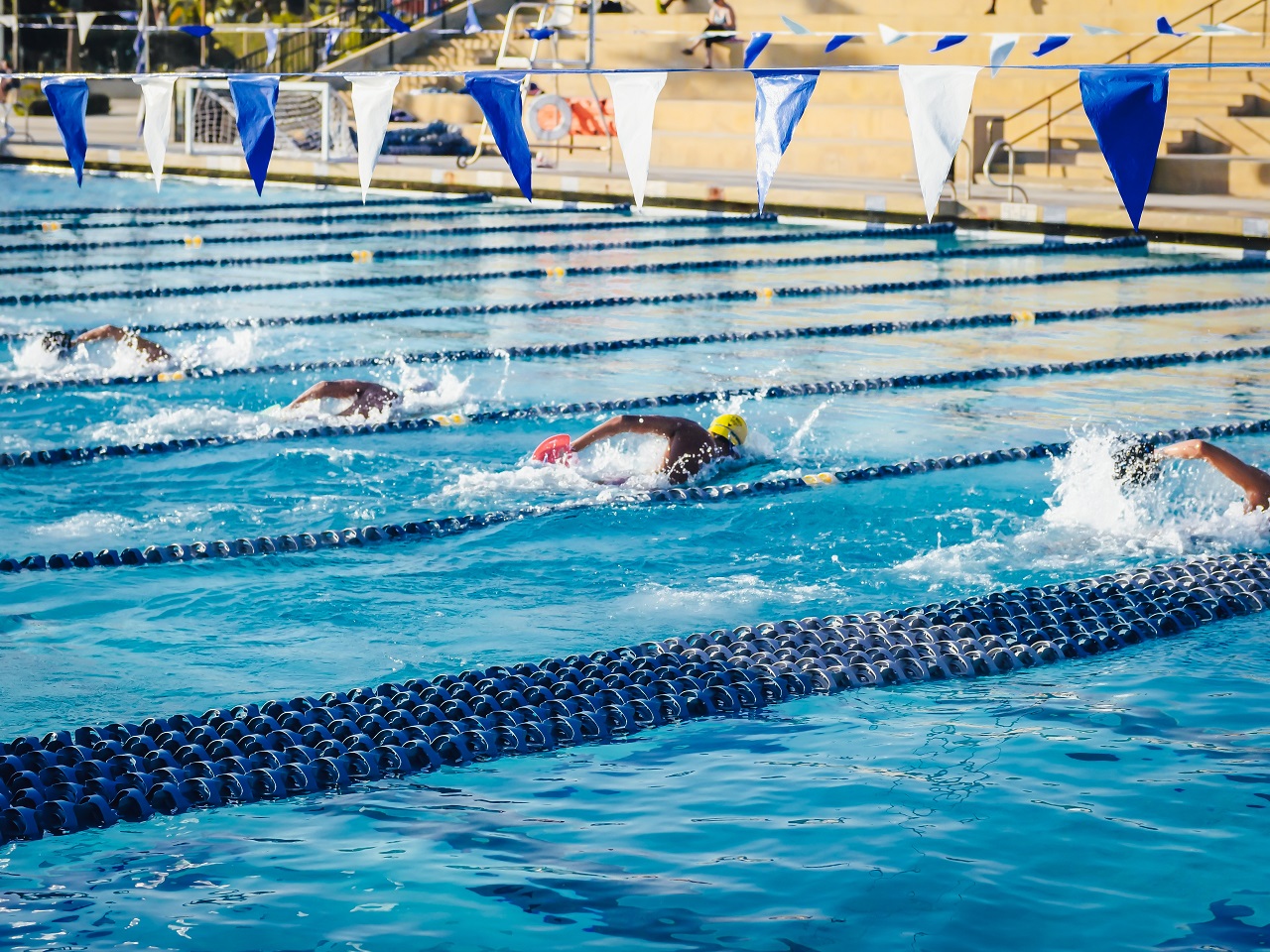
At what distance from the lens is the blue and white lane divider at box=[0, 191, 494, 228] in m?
14.7

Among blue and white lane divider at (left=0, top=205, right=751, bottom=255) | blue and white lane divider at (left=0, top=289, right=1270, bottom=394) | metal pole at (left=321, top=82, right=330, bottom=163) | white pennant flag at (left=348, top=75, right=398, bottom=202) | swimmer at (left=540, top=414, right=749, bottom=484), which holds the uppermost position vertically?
metal pole at (left=321, top=82, right=330, bottom=163)

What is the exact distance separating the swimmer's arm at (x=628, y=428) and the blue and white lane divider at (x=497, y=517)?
226mm

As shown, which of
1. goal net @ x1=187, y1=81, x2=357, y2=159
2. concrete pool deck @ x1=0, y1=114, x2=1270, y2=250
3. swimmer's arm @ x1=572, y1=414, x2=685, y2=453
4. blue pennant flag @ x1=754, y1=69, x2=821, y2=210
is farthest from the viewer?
goal net @ x1=187, y1=81, x2=357, y2=159

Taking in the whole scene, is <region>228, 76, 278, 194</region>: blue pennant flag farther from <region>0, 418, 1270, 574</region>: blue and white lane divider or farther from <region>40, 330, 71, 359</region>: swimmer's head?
<region>0, 418, 1270, 574</region>: blue and white lane divider

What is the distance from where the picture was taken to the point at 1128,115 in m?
5.75

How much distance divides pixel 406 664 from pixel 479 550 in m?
1.04

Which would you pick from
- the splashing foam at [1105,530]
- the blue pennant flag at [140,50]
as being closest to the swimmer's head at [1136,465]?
the splashing foam at [1105,530]

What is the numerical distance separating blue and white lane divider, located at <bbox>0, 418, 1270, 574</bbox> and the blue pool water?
6cm

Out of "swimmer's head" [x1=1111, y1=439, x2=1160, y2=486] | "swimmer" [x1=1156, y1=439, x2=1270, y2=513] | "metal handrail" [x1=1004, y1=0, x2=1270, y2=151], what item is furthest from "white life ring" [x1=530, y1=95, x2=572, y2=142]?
"swimmer" [x1=1156, y1=439, x2=1270, y2=513]

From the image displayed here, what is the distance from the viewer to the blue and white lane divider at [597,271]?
420 inches

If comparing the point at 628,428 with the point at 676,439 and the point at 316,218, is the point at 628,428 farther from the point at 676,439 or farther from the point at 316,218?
the point at 316,218

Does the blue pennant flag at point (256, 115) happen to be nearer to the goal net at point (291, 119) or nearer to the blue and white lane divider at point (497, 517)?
the blue and white lane divider at point (497, 517)

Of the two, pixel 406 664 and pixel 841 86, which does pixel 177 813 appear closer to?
pixel 406 664

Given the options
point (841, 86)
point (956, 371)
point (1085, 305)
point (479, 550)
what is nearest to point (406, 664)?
point (479, 550)
